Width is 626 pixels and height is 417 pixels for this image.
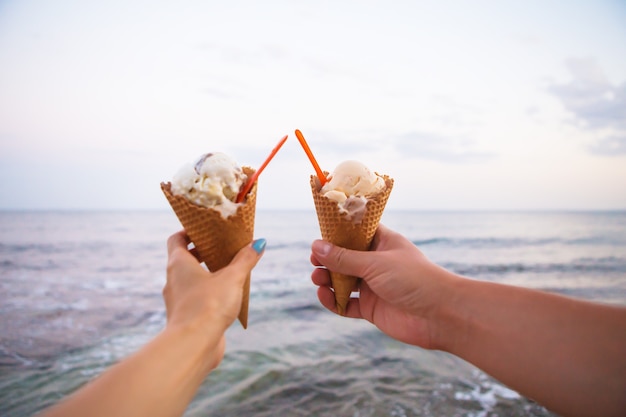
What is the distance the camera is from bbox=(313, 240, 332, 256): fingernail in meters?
2.89

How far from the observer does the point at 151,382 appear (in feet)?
5.30

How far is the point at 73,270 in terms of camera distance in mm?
16922

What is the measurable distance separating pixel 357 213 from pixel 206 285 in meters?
1.19

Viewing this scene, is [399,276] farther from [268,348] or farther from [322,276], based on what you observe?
[268,348]

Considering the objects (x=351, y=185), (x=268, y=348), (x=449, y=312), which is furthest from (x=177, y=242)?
(x=268, y=348)

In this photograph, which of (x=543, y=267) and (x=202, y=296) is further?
(x=543, y=267)

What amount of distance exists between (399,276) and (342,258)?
41 centimetres

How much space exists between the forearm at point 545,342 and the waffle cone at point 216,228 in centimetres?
140

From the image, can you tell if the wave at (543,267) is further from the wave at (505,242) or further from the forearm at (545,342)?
the forearm at (545,342)

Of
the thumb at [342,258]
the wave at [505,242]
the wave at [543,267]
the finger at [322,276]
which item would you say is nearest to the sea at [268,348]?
the wave at [543,267]

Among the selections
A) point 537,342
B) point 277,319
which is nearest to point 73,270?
point 277,319

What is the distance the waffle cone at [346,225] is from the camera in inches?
112

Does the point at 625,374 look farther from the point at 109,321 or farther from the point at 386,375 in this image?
the point at 109,321

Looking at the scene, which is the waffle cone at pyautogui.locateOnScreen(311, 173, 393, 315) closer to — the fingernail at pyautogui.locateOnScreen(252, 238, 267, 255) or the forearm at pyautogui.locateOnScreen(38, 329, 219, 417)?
the fingernail at pyautogui.locateOnScreen(252, 238, 267, 255)
